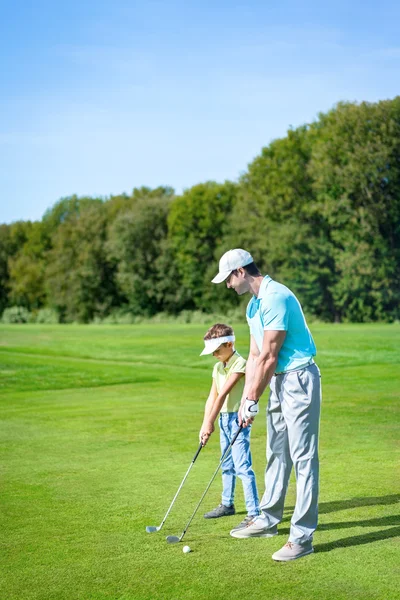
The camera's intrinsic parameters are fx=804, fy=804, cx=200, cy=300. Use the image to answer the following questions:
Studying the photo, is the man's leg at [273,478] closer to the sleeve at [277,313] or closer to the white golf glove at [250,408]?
the white golf glove at [250,408]

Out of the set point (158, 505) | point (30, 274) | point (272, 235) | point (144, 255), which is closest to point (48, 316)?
point (30, 274)

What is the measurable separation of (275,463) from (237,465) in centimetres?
52

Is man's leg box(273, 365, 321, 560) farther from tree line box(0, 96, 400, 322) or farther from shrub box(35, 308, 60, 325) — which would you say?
shrub box(35, 308, 60, 325)

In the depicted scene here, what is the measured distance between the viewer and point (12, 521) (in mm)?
6719

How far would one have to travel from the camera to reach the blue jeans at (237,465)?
654cm

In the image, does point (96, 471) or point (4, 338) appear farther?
point (4, 338)

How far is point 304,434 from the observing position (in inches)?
227

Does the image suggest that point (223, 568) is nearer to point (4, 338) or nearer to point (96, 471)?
point (96, 471)

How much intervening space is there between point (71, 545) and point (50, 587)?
92cm

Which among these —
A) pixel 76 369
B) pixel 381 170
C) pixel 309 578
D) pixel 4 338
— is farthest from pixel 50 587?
pixel 381 170

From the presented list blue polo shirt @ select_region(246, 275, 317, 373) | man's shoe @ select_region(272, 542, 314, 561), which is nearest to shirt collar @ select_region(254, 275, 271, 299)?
blue polo shirt @ select_region(246, 275, 317, 373)

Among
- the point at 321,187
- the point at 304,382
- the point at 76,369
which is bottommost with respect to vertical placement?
the point at 76,369

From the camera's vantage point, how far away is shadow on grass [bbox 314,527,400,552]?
5805 millimetres

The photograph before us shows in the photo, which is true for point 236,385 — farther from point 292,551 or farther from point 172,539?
point 292,551
